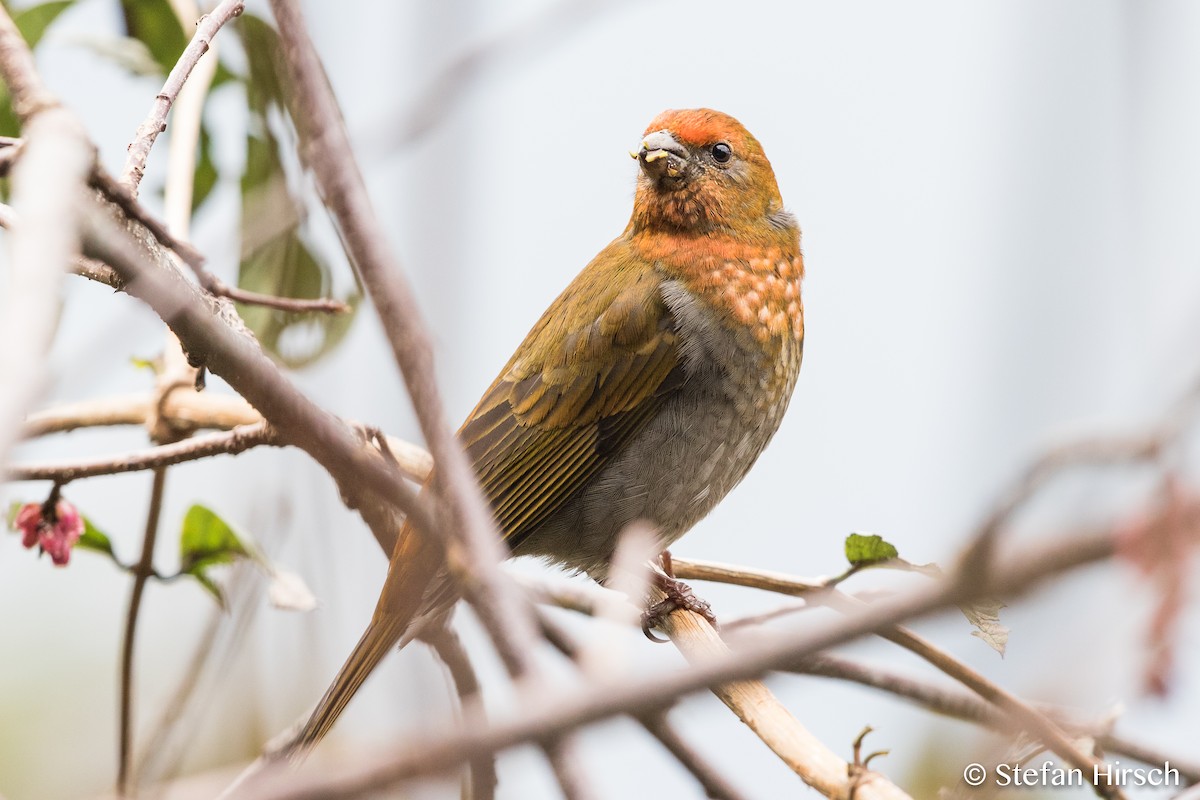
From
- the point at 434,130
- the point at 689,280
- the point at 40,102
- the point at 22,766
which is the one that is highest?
the point at 689,280

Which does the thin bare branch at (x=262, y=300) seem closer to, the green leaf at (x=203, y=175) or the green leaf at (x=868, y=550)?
the green leaf at (x=868, y=550)

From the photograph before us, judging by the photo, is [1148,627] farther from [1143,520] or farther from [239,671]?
[239,671]

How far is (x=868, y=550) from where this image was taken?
2.69 metres

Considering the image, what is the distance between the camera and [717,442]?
3.40 metres

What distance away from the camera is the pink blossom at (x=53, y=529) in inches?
108

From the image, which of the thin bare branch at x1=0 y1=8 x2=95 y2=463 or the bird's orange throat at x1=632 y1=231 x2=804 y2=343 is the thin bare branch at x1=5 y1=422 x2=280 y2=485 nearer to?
the thin bare branch at x1=0 y1=8 x2=95 y2=463

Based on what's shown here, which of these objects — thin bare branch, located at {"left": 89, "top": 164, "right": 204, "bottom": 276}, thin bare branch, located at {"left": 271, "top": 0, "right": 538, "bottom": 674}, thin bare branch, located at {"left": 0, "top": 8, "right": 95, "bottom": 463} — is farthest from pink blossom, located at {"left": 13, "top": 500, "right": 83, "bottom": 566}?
thin bare branch, located at {"left": 271, "top": 0, "right": 538, "bottom": 674}

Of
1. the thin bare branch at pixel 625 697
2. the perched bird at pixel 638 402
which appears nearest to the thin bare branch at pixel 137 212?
the thin bare branch at pixel 625 697

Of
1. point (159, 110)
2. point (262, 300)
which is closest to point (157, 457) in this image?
point (262, 300)

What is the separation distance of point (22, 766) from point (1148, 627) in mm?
4764

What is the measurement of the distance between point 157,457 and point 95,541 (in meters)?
0.53

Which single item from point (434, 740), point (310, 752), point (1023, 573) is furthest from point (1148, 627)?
point (310, 752)

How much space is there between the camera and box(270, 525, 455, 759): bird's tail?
9.37 ft

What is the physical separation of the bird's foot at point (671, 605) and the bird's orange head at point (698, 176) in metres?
1.21
